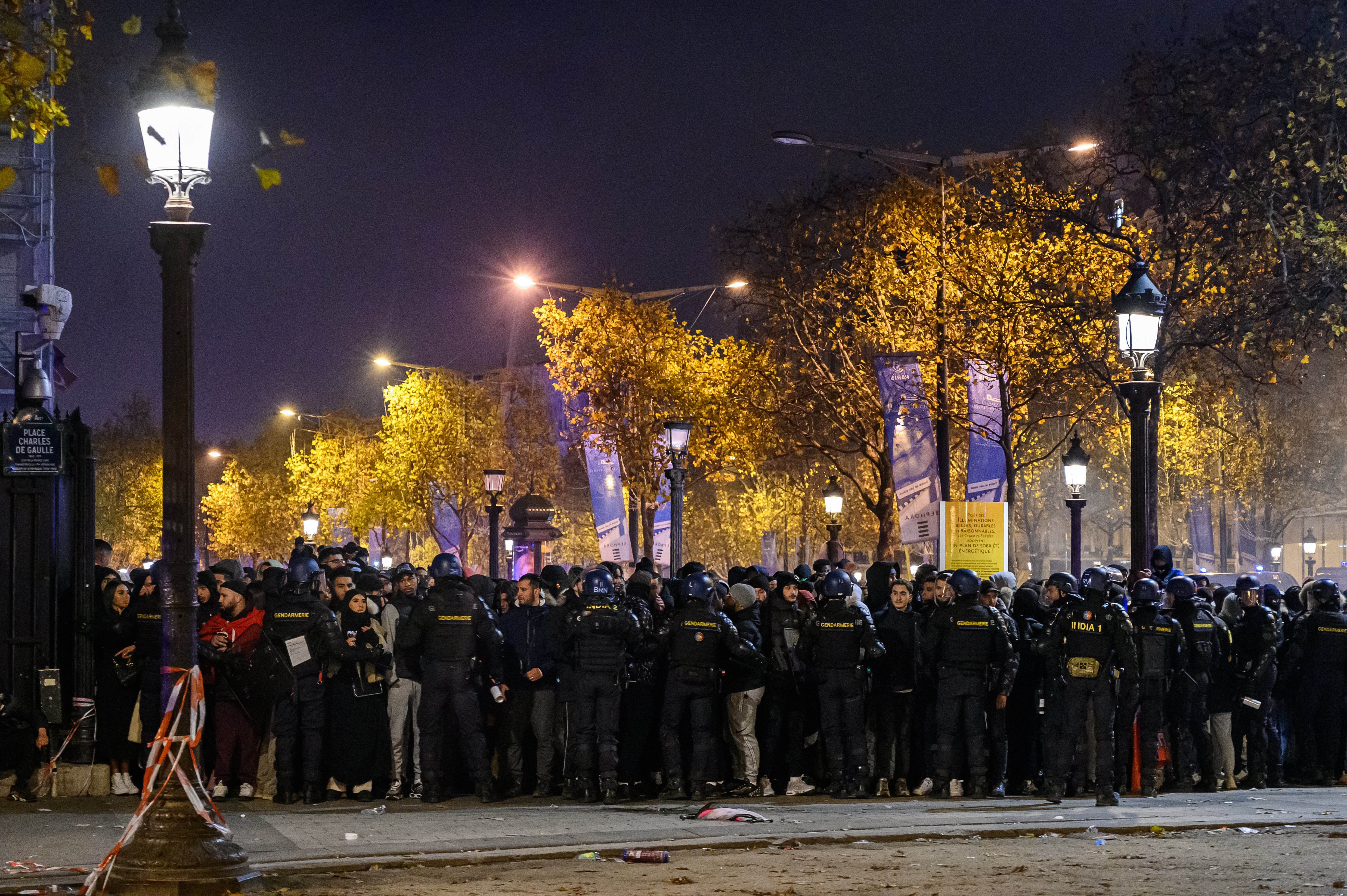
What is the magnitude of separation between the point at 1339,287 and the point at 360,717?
13368 mm

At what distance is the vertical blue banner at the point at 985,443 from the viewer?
2238cm

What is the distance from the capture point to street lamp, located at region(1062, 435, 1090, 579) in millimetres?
25781

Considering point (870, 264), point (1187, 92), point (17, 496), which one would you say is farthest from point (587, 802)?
point (870, 264)

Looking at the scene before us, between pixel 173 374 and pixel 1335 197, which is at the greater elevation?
pixel 1335 197

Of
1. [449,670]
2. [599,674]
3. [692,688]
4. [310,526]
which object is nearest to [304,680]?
[449,670]

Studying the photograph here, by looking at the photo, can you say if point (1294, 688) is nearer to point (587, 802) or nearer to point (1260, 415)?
point (587, 802)

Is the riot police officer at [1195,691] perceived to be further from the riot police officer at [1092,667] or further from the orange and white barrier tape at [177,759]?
the orange and white barrier tape at [177,759]

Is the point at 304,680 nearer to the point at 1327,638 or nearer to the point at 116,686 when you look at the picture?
the point at 116,686

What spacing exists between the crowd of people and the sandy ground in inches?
84.1

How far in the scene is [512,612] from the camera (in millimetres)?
13242

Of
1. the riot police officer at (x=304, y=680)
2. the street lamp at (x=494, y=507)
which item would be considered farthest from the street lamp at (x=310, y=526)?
the riot police officer at (x=304, y=680)

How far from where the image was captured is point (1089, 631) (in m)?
12.3

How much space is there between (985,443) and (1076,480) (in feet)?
12.5

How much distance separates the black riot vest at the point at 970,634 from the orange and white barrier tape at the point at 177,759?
6257mm
